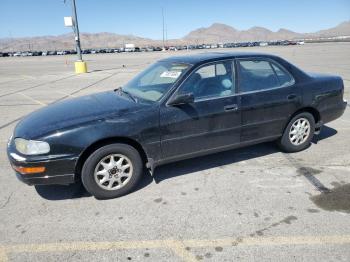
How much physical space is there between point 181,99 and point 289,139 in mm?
2039

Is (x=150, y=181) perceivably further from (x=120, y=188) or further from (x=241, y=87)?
(x=241, y=87)

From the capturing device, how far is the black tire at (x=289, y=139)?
4789mm

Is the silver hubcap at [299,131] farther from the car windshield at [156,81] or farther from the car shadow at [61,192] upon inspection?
the car shadow at [61,192]

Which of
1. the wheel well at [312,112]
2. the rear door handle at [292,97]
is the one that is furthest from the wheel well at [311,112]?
the rear door handle at [292,97]

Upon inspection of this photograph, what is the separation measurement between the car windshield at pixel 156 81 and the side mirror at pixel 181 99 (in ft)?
0.58

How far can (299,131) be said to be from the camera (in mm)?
4891

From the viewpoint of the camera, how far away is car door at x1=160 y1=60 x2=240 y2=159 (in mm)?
3883

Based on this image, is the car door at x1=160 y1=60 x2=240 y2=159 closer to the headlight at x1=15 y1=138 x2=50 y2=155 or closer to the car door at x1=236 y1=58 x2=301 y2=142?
the car door at x1=236 y1=58 x2=301 y2=142

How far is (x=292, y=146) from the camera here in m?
4.91

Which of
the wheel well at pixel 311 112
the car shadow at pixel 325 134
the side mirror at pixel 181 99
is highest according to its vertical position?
the side mirror at pixel 181 99

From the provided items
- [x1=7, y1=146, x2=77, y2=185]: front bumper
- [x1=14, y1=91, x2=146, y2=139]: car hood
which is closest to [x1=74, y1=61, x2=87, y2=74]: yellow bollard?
[x1=14, y1=91, x2=146, y2=139]: car hood

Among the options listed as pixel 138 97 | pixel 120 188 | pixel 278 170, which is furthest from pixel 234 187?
pixel 138 97

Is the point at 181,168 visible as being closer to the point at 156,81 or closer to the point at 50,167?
the point at 156,81

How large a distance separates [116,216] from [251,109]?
2.27 metres
